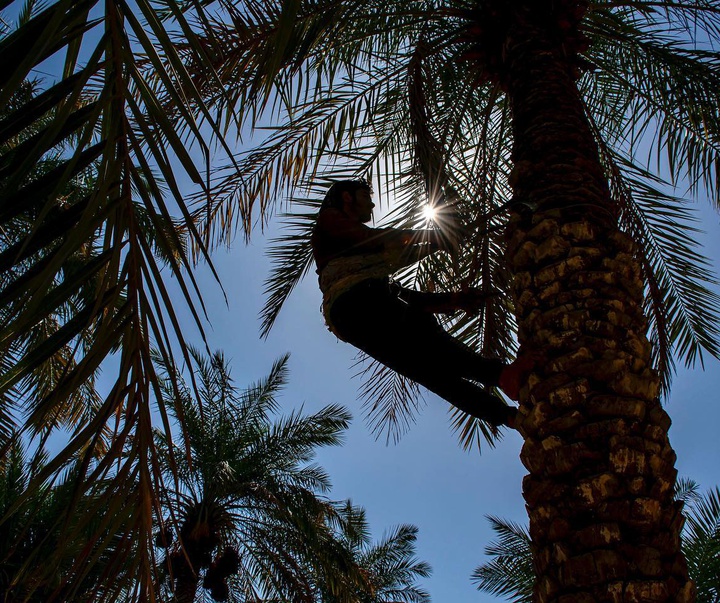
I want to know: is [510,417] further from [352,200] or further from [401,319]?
[352,200]

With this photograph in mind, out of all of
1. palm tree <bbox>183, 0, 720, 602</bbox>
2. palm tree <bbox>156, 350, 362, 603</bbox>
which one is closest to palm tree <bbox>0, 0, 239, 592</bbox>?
palm tree <bbox>183, 0, 720, 602</bbox>

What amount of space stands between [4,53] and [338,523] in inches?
480

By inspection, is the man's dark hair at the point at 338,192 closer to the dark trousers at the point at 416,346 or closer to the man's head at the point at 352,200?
the man's head at the point at 352,200

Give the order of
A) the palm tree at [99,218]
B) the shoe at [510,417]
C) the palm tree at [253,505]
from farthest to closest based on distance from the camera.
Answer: the palm tree at [253,505] < the shoe at [510,417] < the palm tree at [99,218]

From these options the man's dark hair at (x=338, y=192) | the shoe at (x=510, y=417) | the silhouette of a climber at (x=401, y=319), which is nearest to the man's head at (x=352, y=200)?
the man's dark hair at (x=338, y=192)

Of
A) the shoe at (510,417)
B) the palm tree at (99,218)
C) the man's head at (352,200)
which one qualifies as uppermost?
the man's head at (352,200)

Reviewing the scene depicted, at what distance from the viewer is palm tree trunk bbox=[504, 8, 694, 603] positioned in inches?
83.9

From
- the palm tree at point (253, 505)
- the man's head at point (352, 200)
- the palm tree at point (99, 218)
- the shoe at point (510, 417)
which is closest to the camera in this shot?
the palm tree at point (99, 218)

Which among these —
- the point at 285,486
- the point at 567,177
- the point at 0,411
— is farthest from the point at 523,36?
the point at 285,486

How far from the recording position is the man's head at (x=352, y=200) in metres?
3.63

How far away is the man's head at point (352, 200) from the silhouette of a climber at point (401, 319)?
193mm

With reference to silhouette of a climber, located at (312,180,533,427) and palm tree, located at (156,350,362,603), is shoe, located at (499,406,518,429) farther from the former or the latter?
palm tree, located at (156,350,362,603)

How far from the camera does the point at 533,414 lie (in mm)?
2609

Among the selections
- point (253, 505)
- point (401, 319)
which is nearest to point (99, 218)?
point (401, 319)
